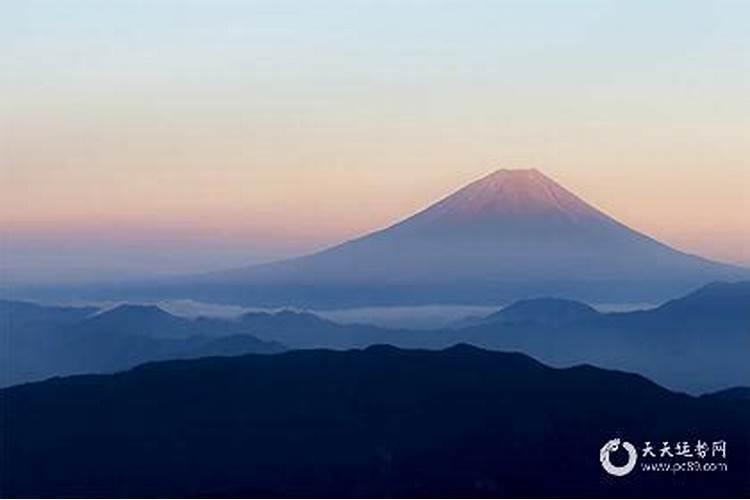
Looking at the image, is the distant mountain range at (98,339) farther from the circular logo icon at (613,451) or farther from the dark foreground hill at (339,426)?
the circular logo icon at (613,451)

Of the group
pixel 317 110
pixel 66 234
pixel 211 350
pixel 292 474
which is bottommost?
pixel 292 474

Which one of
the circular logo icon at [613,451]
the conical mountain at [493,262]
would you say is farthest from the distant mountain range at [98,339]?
the circular logo icon at [613,451]

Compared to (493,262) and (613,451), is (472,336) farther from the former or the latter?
(613,451)

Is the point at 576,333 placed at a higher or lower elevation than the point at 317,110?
lower

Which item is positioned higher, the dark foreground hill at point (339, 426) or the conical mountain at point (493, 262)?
the conical mountain at point (493, 262)

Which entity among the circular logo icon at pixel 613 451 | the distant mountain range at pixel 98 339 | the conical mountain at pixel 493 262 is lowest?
the circular logo icon at pixel 613 451

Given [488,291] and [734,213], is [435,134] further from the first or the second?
[734,213]

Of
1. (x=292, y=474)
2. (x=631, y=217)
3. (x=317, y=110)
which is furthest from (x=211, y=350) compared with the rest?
(x=631, y=217)
